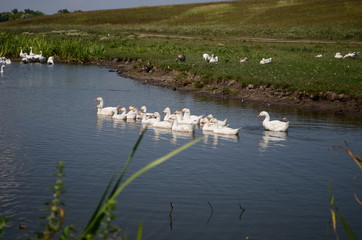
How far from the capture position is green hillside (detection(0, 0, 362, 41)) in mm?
76688

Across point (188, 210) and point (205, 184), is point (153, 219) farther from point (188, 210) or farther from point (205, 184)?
point (205, 184)

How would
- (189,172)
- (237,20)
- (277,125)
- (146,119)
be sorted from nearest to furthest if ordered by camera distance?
(189,172) → (277,125) → (146,119) → (237,20)

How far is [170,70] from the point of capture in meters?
37.7

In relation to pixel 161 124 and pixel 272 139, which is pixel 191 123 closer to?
pixel 161 124

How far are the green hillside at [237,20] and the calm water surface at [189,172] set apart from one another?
50.2m

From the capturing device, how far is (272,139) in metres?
20.2

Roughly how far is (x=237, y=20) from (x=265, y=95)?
68.1 metres

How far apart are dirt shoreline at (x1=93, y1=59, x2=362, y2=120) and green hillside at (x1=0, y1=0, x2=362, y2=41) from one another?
38507 millimetres

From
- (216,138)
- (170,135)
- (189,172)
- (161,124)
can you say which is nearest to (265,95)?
(161,124)

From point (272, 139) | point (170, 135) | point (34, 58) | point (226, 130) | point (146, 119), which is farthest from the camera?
point (34, 58)

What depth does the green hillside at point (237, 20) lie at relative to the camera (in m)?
76.7

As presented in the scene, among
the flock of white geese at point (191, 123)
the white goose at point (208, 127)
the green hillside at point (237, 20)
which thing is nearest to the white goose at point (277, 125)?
the flock of white geese at point (191, 123)

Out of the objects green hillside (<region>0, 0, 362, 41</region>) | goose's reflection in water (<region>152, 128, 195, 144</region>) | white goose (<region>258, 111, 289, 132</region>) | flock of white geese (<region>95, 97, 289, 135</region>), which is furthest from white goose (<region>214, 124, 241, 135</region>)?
green hillside (<region>0, 0, 362, 41</region>)

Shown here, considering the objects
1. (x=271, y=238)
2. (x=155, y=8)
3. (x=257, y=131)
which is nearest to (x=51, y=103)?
(x=257, y=131)
